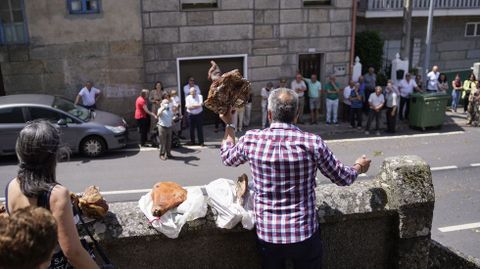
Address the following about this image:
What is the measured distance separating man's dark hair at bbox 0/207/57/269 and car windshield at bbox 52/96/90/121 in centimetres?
1093

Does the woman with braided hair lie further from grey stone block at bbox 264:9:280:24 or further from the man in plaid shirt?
grey stone block at bbox 264:9:280:24

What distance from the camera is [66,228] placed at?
8.46 ft

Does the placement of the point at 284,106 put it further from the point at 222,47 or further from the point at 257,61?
the point at 257,61

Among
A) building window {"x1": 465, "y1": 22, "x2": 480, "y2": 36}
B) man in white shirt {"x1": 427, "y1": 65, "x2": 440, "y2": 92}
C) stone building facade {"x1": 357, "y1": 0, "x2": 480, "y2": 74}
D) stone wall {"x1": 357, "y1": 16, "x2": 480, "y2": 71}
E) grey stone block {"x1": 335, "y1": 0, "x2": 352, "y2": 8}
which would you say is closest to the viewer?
grey stone block {"x1": 335, "y1": 0, "x2": 352, "y2": 8}

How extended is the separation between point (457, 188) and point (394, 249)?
24.5 feet

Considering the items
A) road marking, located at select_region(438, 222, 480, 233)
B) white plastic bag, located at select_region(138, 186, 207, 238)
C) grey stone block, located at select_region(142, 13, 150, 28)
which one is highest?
grey stone block, located at select_region(142, 13, 150, 28)

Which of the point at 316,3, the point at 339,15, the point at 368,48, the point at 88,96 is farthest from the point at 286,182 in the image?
the point at 368,48

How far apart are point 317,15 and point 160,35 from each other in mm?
5227

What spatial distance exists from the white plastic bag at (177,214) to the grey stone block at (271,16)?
43.6 feet

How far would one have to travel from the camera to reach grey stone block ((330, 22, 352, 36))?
16.7 metres

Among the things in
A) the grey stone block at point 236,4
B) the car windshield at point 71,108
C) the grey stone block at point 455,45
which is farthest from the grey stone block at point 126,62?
the grey stone block at point 455,45

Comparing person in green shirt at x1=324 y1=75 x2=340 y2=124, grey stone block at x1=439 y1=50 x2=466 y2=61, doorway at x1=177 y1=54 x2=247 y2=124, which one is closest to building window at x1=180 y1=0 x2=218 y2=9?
doorway at x1=177 y1=54 x2=247 y2=124

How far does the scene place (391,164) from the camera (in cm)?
371

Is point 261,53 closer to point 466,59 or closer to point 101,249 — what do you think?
point 466,59
